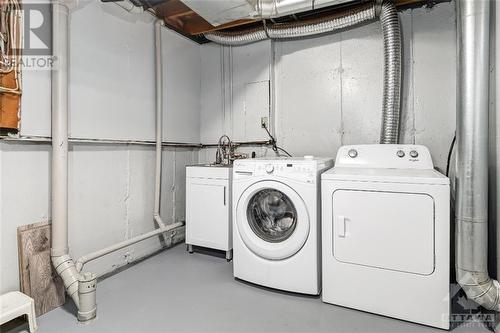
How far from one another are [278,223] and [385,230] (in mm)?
802

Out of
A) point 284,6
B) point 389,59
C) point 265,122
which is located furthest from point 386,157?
point 284,6

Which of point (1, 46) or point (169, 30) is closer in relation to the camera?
point (1, 46)

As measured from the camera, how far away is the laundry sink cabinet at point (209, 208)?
2.44 m

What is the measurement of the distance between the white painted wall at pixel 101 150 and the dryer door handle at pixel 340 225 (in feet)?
5.65

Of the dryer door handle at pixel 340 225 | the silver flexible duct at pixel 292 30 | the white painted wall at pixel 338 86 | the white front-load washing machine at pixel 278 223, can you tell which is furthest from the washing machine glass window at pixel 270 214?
the silver flexible duct at pixel 292 30

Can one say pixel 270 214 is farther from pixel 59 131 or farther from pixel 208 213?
pixel 59 131

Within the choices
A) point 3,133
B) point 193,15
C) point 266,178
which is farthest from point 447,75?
point 3,133

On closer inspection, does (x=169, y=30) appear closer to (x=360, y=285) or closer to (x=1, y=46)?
(x=1, y=46)

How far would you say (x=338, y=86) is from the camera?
8.79 feet

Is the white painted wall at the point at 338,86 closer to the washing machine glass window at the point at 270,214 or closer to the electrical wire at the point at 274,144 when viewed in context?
the electrical wire at the point at 274,144

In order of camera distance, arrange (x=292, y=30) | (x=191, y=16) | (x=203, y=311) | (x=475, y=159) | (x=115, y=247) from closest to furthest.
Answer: (x=475, y=159)
(x=203, y=311)
(x=115, y=247)
(x=292, y=30)
(x=191, y=16)

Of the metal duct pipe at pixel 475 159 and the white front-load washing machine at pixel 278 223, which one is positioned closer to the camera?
the metal duct pipe at pixel 475 159

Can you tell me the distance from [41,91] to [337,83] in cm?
241

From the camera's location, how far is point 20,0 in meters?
1.59
